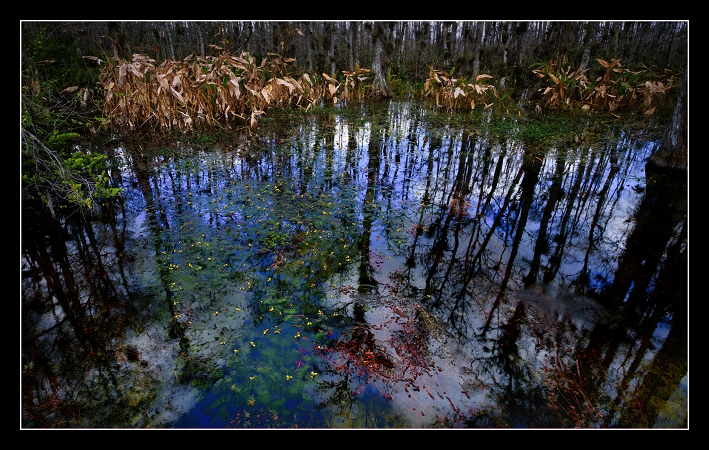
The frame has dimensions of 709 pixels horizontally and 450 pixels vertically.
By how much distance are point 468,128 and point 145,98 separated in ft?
19.9

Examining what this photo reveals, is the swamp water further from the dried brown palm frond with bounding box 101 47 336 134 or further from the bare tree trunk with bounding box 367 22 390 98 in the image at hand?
the bare tree trunk with bounding box 367 22 390 98

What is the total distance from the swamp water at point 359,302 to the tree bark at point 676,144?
34cm

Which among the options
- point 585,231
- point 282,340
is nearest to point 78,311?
point 282,340

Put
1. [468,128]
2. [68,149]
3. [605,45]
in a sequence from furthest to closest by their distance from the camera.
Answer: [605,45] → [468,128] → [68,149]

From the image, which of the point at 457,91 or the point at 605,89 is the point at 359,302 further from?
the point at 605,89

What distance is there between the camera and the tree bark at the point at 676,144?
5355 millimetres

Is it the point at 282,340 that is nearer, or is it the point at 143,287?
the point at 282,340

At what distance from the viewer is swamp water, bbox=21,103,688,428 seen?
2.42 m

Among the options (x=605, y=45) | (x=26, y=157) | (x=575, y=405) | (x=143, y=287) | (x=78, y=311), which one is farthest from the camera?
(x=605, y=45)

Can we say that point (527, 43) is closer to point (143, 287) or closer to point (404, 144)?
point (404, 144)

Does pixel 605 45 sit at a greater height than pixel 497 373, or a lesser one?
greater

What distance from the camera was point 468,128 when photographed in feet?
26.1

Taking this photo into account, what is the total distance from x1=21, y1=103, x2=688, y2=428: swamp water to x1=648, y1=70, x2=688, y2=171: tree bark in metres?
0.34

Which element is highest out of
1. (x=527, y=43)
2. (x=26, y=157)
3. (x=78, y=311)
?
(x=527, y=43)
